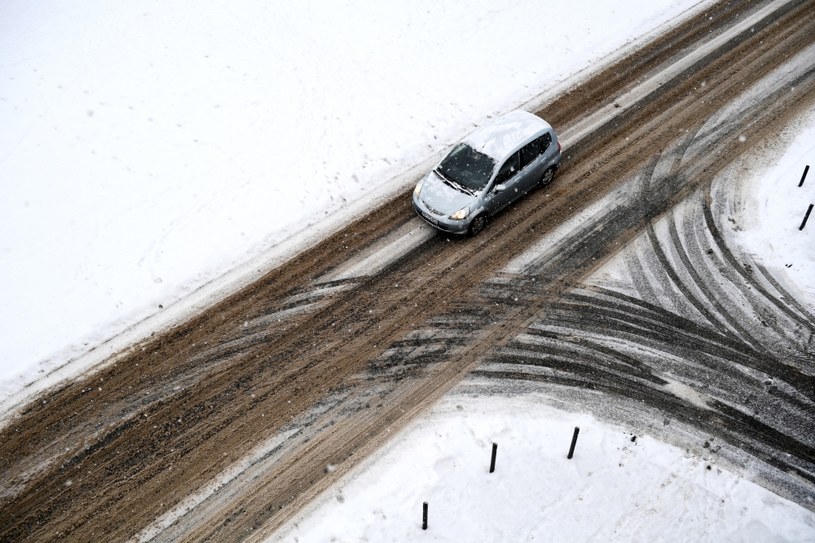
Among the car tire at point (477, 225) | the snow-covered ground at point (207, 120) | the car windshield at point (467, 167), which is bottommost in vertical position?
the car tire at point (477, 225)

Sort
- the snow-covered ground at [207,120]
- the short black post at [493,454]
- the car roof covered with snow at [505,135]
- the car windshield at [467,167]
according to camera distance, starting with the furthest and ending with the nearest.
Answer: the car roof covered with snow at [505,135] < the car windshield at [467,167] < the snow-covered ground at [207,120] < the short black post at [493,454]

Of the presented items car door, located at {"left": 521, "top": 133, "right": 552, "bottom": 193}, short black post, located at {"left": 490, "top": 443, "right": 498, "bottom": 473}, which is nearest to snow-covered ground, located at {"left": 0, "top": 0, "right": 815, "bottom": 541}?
short black post, located at {"left": 490, "top": 443, "right": 498, "bottom": 473}

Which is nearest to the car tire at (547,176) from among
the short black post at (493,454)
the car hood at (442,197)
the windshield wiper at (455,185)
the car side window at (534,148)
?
the car side window at (534,148)

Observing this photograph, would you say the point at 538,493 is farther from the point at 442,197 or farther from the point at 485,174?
the point at 485,174

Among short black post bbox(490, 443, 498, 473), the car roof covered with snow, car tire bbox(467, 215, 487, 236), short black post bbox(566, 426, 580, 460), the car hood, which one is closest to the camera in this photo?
short black post bbox(490, 443, 498, 473)

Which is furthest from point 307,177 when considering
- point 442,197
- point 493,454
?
point 493,454

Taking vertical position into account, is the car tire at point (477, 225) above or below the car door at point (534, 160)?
below

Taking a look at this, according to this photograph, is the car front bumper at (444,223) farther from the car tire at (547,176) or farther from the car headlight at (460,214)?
the car tire at (547,176)

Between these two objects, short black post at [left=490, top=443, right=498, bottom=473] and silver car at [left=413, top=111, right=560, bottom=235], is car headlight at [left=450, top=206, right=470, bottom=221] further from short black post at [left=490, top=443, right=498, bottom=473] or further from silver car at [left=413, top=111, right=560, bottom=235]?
short black post at [left=490, top=443, right=498, bottom=473]
